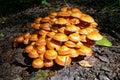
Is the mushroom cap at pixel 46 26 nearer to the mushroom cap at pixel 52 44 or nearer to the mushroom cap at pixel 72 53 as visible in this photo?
the mushroom cap at pixel 52 44

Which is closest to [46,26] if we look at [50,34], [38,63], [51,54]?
[50,34]

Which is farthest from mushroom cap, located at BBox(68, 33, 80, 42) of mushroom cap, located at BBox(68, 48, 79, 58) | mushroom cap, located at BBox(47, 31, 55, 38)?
mushroom cap, located at BBox(47, 31, 55, 38)

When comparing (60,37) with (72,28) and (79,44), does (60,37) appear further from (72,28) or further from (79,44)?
(79,44)

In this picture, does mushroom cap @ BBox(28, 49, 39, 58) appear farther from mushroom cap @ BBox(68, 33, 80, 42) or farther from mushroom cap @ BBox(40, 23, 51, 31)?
mushroom cap @ BBox(68, 33, 80, 42)

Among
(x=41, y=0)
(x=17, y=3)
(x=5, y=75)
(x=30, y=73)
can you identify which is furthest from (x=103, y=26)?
(x=17, y=3)

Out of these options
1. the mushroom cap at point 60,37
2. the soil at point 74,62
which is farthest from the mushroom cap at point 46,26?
the soil at point 74,62

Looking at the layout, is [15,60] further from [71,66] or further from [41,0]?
[41,0]
